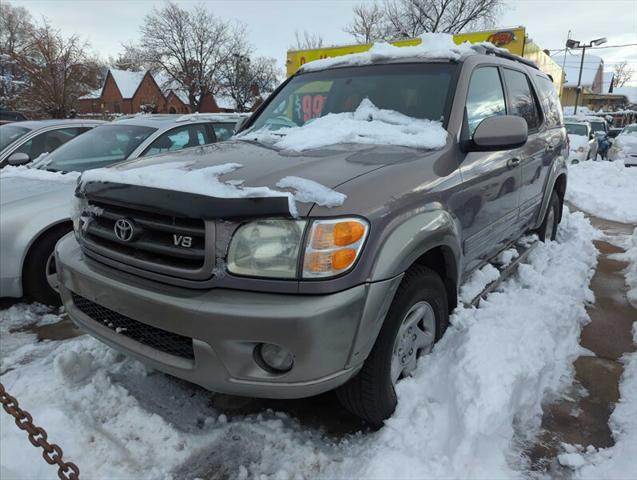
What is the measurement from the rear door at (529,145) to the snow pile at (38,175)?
3744mm

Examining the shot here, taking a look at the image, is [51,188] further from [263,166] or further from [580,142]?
[580,142]

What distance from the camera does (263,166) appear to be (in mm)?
2215

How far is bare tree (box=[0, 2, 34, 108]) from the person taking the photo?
27.2 m

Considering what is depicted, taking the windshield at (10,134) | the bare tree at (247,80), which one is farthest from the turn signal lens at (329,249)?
the bare tree at (247,80)

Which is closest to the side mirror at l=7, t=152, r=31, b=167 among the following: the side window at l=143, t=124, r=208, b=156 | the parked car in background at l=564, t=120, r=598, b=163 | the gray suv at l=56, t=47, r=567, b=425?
the side window at l=143, t=124, r=208, b=156

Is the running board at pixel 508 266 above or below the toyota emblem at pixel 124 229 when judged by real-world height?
below

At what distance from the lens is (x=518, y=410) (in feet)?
7.89

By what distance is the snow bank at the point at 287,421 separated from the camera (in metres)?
2.04

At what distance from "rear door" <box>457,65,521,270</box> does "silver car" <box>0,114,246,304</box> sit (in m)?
3.09

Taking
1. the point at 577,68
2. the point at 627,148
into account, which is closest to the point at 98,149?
the point at 627,148

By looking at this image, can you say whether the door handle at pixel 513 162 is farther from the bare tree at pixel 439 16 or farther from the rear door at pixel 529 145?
the bare tree at pixel 439 16

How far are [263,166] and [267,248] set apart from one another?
1.81ft

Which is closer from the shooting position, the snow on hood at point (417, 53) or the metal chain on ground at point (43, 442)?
the metal chain on ground at point (43, 442)

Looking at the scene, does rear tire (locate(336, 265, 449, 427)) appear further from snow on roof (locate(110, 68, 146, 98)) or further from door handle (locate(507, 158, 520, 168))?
snow on roof (locate(110, 68, 146, 98))
